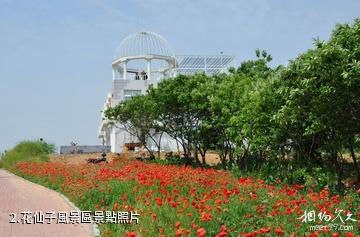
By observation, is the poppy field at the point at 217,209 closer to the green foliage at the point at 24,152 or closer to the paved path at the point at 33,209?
the paved path at the point at 33,209

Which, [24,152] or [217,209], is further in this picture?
[24,152]

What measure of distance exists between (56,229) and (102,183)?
331 centimetres

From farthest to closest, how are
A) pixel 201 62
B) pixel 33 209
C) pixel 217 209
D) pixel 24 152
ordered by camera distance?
pixel 201 62 < pixel 24 152 < pixel 33 209 < pixel 217 209

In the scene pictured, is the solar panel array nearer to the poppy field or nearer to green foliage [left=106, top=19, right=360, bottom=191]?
green foliage [left=106, top=19, right=360, bottom=191]

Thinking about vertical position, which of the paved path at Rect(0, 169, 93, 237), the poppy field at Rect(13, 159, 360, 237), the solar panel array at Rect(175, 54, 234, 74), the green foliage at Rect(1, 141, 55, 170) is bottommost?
the paved path at Rect(0, 169, 93, 237)

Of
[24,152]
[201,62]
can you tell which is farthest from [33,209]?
[201,62]

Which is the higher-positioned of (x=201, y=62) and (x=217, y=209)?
(x=201, y=62)

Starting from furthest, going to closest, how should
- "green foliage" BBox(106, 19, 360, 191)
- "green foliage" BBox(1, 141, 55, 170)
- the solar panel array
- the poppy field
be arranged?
1. the solar panel array
2. "green foliage" BBox(1, 141, 55, 170)
3. "green foliage" BBox(106, 19, 360, 191)
4. the poppy field

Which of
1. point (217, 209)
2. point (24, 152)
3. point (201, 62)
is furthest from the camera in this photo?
point (201, 62)

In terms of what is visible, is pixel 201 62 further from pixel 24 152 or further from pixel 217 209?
pixel 217 209

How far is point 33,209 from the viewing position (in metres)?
11.9

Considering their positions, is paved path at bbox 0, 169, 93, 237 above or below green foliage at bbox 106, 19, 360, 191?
below

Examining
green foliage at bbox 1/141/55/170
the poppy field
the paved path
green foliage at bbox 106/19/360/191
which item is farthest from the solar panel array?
the poppy field

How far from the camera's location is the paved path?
8.76 metres
